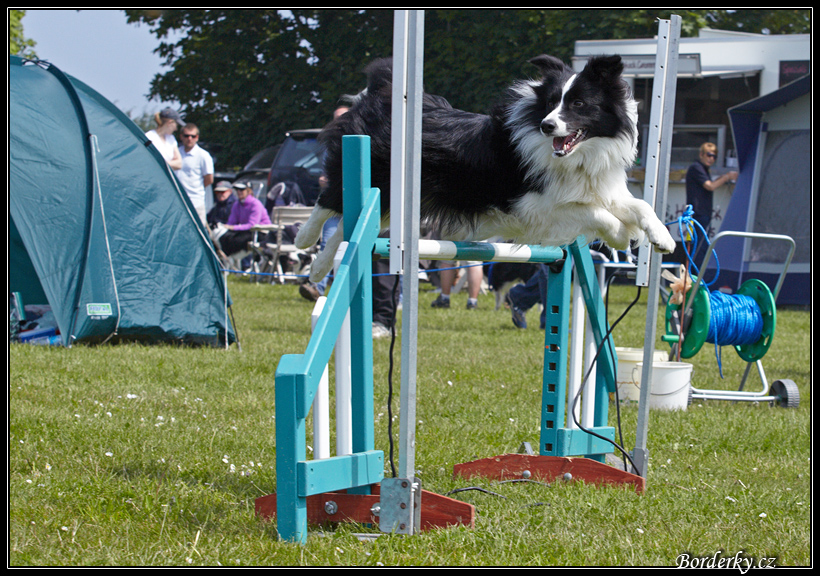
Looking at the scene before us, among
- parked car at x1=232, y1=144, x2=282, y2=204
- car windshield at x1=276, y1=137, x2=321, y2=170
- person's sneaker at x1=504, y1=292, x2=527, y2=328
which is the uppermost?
car windshield at x1=276, y1=137, x2=321, y2=170

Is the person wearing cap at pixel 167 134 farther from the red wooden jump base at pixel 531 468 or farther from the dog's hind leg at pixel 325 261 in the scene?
the red wooden jump base at pixel 531 468

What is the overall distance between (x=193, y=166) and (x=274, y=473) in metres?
6.15

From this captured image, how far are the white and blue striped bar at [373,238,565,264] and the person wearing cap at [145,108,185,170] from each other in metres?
5.65

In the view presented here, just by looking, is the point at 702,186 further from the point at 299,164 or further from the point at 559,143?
the point at 559,143

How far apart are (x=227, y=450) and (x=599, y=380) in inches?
63.5

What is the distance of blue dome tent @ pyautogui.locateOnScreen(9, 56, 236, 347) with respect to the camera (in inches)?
229

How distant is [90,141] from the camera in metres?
6.07

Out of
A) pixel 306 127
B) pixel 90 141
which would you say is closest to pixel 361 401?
pixel 90 141

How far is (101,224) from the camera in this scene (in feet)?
19.4

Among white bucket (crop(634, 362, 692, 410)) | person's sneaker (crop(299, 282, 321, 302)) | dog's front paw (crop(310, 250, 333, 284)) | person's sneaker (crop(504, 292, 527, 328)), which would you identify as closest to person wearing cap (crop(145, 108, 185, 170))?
person's sneaker (crop(299, 282, 321, 302))

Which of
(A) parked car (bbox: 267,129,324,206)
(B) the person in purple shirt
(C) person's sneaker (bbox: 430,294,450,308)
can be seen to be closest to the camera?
(C) person's sneaker (bbox: 430,294,450,308)

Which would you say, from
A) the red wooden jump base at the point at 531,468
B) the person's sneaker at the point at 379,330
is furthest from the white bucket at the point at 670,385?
the person's sneaker at the point at 379,330

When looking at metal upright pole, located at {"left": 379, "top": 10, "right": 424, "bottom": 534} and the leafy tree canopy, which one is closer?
metal upright pole, located at {"left": 379, "top": 10, "right": 424, "bottom": 534}

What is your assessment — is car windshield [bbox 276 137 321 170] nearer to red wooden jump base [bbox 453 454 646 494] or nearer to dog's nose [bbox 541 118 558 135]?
red wooden jump base [bbox 453 454 646 494]
